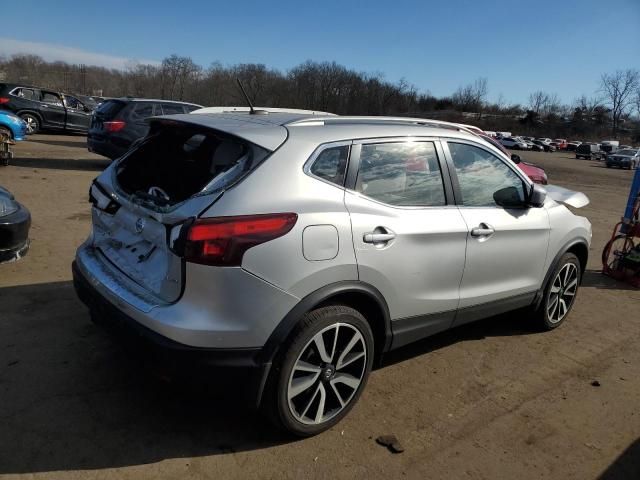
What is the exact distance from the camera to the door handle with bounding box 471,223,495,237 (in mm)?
3620

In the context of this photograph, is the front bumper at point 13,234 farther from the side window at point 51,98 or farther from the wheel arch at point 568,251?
the side window at point 51,98

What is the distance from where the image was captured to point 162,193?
2.93 m

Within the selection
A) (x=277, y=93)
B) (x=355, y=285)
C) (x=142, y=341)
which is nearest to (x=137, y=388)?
(x=142, y=341)

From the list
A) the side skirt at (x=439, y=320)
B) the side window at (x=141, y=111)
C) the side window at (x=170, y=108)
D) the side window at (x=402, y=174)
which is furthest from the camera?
the side window at (x=170, y=108)

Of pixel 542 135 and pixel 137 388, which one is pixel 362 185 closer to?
pixel 137 388

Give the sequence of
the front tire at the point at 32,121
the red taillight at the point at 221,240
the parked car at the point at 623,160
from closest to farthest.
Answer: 1. the red taillight at the point at 221,240
2. the front tire at the point at 32,121
3. the parked car at the point at 623,160

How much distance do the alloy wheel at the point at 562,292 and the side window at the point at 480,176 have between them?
42.7 inches

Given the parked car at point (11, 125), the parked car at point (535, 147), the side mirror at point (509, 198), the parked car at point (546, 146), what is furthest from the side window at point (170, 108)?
the parked car at point (546, 146)

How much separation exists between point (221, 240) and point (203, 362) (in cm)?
61

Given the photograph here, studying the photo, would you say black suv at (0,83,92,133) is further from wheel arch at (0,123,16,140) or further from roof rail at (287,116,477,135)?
roof rail at (287,116,477,135)

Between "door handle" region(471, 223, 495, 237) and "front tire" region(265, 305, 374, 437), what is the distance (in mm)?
1121

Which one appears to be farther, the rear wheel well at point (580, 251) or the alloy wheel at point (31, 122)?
the alloy wheel at point (31, 122)

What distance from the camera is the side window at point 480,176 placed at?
372cm

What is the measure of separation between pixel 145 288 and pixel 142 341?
309 mm
